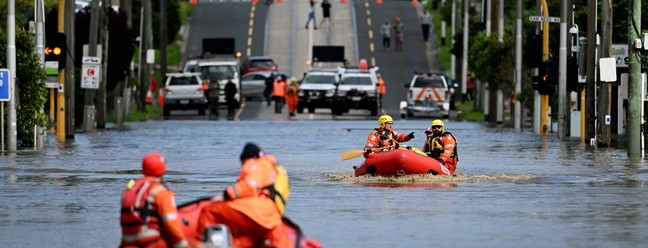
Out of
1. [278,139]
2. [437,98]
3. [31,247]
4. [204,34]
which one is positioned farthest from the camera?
[204,34]

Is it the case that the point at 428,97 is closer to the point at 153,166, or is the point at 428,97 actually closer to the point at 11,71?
the point at 11,71

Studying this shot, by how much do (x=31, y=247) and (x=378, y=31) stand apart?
292ft

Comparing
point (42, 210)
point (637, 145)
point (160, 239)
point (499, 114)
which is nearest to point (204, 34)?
point (499, 114)

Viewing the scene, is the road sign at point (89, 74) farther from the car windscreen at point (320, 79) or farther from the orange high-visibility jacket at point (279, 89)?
the car windscreen at point (320, 79)

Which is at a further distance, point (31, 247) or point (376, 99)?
point (376, 99)

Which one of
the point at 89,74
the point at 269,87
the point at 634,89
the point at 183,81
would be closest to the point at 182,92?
the point at 183,81

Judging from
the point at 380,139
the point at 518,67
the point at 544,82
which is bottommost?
the point at 380,139

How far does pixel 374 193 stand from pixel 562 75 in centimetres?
2557

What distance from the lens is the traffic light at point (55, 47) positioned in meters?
45.7

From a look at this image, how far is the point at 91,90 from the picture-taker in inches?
2138

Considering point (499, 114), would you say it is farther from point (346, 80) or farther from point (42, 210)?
point (42, 210)

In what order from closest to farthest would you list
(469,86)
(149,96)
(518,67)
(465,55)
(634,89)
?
1. (634,89)
2. (518,67)
3. (149,96)
4. (465,55)
5. (469,86)

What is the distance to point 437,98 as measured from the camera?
7219cm

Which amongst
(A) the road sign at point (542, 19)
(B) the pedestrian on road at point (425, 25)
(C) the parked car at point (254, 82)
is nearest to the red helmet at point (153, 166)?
(A) the road sign at point (542, 19)
